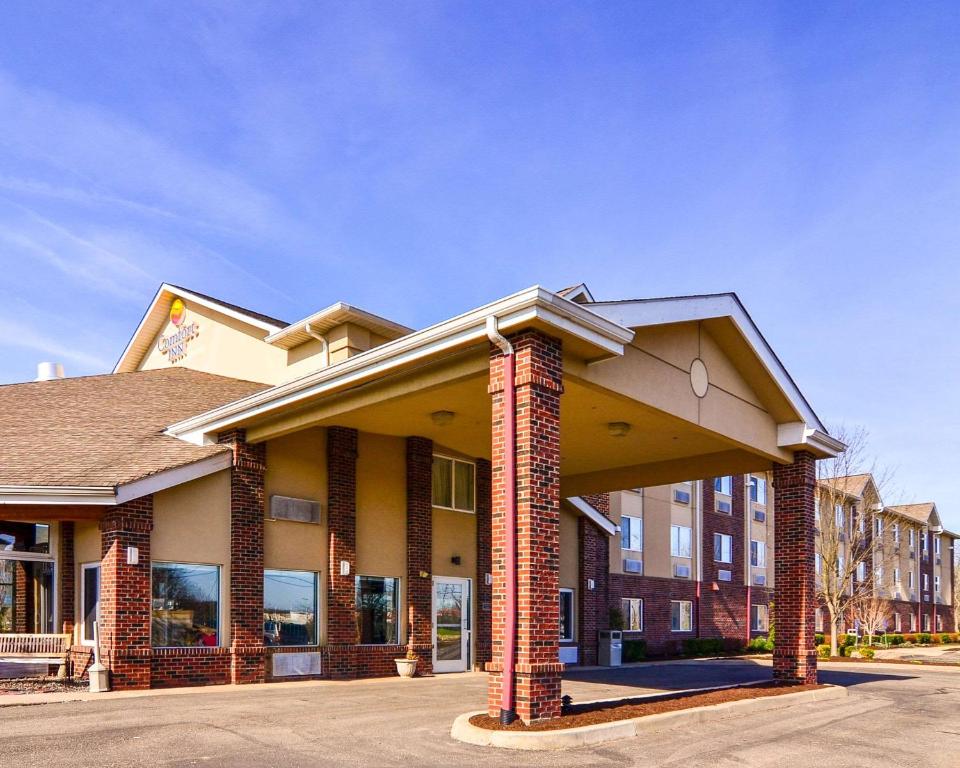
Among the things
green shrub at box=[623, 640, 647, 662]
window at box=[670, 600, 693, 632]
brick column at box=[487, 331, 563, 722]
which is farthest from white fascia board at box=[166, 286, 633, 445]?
window at box=[670, 600, 693, 632]

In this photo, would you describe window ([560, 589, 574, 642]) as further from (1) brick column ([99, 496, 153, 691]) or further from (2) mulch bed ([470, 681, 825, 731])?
(1) brick column ([99, 496, 153, 691])

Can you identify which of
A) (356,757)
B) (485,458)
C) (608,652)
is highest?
(485,458)

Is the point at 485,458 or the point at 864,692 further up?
the point at 485,458

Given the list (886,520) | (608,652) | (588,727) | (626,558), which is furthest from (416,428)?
(886,520)

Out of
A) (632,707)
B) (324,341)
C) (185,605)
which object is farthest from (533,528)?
(324,341)

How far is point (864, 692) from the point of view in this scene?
18.5m

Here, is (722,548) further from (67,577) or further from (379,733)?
(379,733)

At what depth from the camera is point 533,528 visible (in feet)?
36.8

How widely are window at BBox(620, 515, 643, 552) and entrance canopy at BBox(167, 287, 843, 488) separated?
13.0 meters

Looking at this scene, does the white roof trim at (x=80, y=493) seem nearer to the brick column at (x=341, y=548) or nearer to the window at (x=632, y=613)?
the brick column at (x=341, y=548)

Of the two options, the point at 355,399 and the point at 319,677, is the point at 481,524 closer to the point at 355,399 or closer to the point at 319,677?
the point at 319,677

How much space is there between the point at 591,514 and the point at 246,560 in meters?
11.6

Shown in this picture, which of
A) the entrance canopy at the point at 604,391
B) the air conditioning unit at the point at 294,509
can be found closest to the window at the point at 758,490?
the entrance canopy at the point at 604,391

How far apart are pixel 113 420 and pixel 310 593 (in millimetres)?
5360
